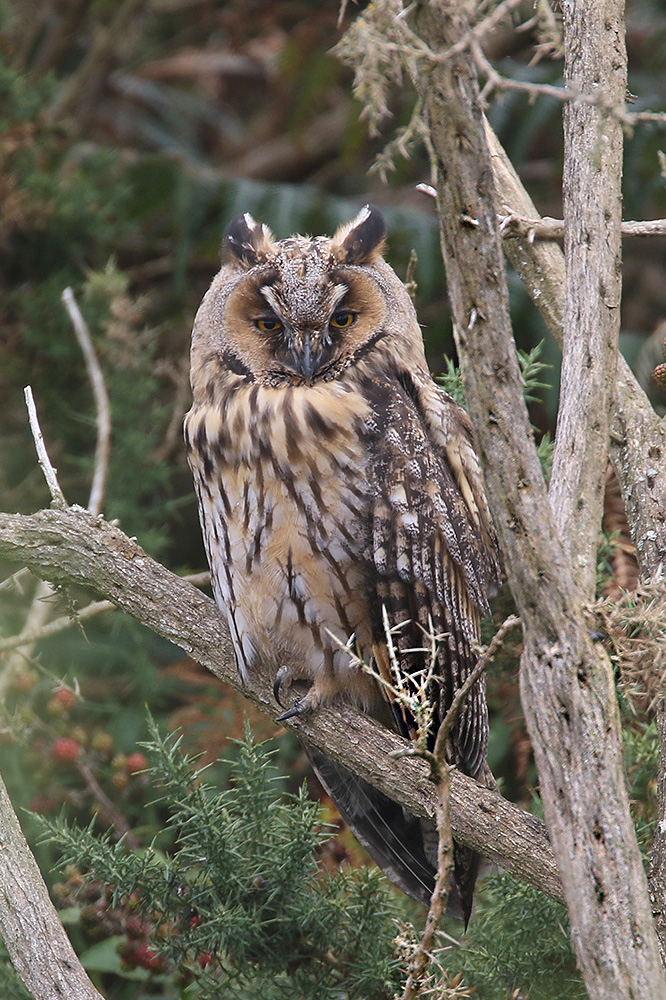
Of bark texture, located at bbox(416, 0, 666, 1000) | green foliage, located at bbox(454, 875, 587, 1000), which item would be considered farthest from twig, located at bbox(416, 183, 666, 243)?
green foliage, located at bbox(454, 875, 587, 1000)

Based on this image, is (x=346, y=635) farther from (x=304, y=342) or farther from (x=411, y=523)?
(x=304, y=342)

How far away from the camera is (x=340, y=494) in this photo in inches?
75.3

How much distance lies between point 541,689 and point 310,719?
70 centimetres

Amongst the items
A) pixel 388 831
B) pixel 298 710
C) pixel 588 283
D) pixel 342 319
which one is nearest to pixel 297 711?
pixel 298 710

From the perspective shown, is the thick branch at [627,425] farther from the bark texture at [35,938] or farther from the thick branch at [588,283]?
the bark texture at [35,938]

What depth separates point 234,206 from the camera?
3.27 meters

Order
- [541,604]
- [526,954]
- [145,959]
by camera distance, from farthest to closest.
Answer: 1. [145,959]
2. [526,954]
3. [541,604]

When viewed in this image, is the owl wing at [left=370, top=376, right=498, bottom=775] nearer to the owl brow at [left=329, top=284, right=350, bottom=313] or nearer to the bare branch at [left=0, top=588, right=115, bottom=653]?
the owl brow at [left=329, top=284, right=350, bottom=313]

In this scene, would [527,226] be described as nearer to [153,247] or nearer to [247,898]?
[247,898]

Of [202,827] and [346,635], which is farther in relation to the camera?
[346,635]

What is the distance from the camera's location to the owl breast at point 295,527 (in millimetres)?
1917

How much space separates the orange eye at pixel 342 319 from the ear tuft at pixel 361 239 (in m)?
0.11

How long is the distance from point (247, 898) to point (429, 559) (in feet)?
2.11

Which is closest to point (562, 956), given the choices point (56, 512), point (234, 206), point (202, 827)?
point (202, 827)
